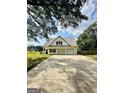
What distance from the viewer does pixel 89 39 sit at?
74.2 inches

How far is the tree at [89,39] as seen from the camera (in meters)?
1.86

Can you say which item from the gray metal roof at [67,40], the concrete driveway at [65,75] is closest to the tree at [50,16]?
the gray metal roof at [67,40]

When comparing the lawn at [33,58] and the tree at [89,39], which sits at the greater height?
the tree at [89,39]

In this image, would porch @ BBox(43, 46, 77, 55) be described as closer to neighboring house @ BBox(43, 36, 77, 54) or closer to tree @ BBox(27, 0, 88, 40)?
neighboring house @ BBox(43, 36, 77, 54)

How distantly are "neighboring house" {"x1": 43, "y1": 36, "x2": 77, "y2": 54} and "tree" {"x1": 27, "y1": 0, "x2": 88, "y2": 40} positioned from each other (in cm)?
6

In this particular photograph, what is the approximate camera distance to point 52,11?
75.4 inches

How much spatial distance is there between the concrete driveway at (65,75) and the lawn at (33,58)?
0.09 ft

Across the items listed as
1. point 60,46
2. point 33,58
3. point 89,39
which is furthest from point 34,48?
point 89,39

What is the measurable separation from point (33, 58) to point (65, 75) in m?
0.26

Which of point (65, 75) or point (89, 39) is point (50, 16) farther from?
point (65, 75)

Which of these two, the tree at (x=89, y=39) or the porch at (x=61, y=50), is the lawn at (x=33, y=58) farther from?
the tree at (x=89, y=39)
